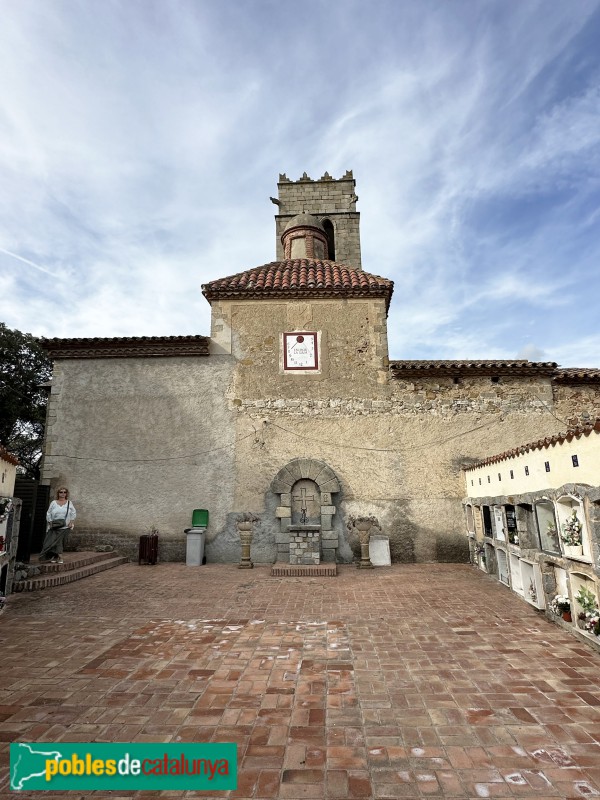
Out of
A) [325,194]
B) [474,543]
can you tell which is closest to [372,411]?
[474,543]

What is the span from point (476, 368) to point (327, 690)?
969 cm

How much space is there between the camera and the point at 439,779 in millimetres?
2686

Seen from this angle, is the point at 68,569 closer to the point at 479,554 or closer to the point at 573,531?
the point at 479,554

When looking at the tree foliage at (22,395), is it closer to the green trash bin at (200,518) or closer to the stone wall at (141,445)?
the stone wall at (141,445)

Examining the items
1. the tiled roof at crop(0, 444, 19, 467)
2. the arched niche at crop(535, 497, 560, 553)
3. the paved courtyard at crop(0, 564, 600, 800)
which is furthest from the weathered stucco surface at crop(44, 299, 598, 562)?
the arched niche at crop(535, 497, 560, 553)

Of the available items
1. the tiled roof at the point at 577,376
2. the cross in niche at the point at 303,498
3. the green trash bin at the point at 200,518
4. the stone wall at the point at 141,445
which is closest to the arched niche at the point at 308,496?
the cross in niche at the point at 303,498

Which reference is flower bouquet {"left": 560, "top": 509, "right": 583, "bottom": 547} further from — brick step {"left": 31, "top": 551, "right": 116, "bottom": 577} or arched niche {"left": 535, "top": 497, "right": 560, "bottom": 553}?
brick step {"left": 31, "top": 551, "right": 116, "bottom": 577}

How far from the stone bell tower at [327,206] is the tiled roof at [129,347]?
33.0 ft

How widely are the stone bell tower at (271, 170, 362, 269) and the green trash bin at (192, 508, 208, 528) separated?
44.4ft

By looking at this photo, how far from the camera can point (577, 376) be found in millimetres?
11664

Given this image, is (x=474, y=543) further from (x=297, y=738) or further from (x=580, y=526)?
(x=297, y=738)

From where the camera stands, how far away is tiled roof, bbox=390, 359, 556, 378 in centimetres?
1148

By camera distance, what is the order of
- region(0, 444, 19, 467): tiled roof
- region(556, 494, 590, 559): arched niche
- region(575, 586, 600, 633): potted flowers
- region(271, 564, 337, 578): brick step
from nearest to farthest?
region(575, 586, 600, 633): potted flowers, region(556, 494, 590, 559): arched niche, region(0, 444, 19, 467): tiled roof, region(271, 564, 337, 578): brick step

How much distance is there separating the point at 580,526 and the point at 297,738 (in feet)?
14.0
